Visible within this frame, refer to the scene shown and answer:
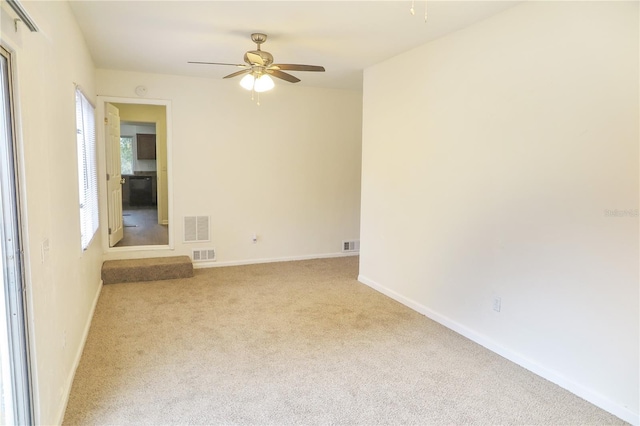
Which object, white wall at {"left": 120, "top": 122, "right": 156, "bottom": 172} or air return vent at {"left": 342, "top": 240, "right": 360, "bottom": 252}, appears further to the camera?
white wall at {"left": 120, "top": 122, "right": 156, "bottom": 172}

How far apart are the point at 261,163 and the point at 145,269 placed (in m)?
1.97

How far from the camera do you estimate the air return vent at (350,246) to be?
6.18m

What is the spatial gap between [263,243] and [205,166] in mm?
1295

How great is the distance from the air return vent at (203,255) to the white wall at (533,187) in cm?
264

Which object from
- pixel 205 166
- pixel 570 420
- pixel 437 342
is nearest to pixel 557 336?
pixel 570 420

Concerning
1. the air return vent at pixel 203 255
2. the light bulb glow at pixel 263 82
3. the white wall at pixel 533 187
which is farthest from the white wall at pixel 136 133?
the white wall at pixel 533 187

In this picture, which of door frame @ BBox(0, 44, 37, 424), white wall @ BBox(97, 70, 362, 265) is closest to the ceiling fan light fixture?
white wall @ BBox(97, 70, 362, 265)

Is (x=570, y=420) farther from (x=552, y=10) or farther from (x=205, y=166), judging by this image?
(x=205, y=166)

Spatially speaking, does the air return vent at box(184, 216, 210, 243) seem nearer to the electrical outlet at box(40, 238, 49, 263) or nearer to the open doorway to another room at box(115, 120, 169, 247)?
the electrical outlet at box(40, 238, 49, 263)

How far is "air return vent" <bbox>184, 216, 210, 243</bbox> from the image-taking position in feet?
17.4

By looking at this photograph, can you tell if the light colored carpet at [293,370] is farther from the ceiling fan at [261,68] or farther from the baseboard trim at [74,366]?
the ceiling fan at [261,68]

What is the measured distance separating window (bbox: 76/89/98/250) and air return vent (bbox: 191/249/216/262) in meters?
1.33

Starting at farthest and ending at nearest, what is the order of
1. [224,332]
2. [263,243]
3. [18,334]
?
[263,243]
[224,332]
[18,334]

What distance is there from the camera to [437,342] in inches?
125
